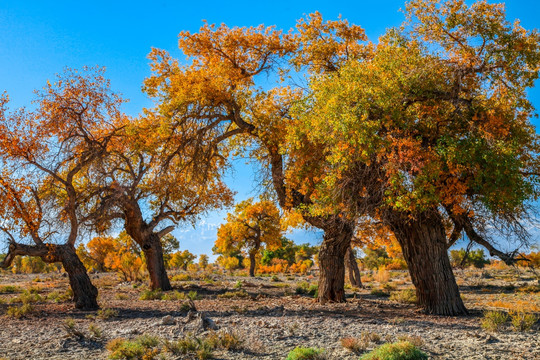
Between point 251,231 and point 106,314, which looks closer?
point 106,314

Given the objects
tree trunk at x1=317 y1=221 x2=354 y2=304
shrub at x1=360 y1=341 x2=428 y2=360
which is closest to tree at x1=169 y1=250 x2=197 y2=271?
tree trunk at x1=317 y1=221 x2=354 y2=304

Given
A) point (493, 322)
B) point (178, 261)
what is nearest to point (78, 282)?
point (493, 322)

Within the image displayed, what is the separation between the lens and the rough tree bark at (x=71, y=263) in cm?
1427

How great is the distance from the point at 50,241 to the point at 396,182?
1130 centimetres

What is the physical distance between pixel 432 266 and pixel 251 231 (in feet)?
82.3

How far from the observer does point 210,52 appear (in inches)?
603

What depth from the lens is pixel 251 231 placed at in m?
37.1

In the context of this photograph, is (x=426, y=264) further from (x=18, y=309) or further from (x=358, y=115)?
(x=18, y=309)

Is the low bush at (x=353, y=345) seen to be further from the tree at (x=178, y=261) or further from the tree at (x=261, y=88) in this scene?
the tree at (x=178, y=261)

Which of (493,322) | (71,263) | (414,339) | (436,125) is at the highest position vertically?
(436,125)

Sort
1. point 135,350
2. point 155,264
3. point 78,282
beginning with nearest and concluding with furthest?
point 135,350
point 78,282
point 155,264

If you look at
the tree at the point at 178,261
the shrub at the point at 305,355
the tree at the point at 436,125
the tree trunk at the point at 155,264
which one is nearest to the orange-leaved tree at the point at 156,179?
the tree trunk at the point at 155,264

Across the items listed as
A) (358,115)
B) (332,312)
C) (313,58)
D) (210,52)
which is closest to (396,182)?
(358,115)

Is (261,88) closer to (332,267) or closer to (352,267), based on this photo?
(332,267)
